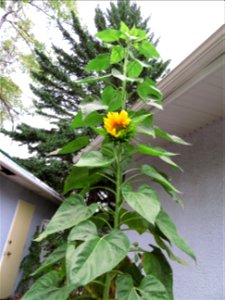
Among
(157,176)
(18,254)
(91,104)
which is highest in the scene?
(91,104)

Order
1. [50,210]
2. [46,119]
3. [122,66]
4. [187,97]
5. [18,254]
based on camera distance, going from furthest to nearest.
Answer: [46,119] < [50,210] < [18,254] < [187,97] < [122,66]

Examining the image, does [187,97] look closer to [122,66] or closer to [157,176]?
[122,66]

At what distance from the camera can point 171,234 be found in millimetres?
1135

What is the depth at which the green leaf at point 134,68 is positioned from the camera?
153cm

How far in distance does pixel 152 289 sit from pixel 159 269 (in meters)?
0.17

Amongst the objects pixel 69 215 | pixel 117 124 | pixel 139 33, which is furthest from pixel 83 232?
pixel 139 33

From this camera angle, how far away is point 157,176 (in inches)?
49.4

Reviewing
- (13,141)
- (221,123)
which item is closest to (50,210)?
(13,141)

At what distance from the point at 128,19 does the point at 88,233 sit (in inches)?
404

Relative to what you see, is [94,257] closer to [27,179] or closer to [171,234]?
[171,234]

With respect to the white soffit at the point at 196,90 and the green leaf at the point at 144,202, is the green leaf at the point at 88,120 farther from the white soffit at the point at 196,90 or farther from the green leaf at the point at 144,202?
the white soffit at the point at 196,90

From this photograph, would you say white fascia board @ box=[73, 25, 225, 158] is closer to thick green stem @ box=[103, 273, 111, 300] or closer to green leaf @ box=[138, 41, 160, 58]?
green leaf @ box=[138, 41, 160, 58]

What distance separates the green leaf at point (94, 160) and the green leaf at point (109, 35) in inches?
28.4

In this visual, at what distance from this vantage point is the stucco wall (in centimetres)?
218
